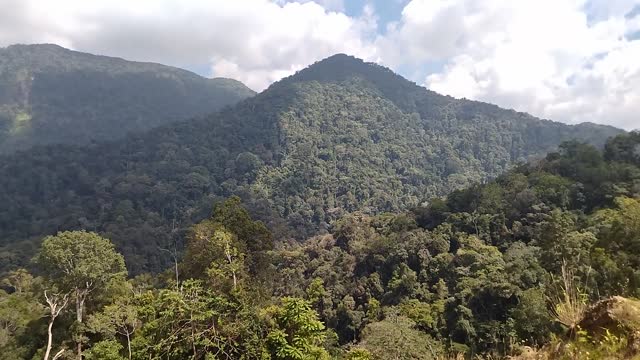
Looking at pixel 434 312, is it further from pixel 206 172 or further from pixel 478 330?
pixel 206 172

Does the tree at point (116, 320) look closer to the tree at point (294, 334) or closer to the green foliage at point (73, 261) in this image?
the green foliage at point (73, 261)

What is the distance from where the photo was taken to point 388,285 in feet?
181

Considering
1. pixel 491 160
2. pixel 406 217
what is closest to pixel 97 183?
pixel 406 217

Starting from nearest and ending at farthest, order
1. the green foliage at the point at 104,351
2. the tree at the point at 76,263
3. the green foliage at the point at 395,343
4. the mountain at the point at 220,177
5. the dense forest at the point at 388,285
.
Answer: the dense forest at the point at 388,285 < the green foliage at the point at 104,351 < the tree at the point at 76,263 < the green foliage at the point at 395,343 < the mountain at the point at 220,177

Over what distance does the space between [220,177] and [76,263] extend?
120 metres

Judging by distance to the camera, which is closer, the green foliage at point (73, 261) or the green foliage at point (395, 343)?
the green foliage at point (73, 261)

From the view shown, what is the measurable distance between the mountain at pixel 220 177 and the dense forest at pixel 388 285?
35.7 m

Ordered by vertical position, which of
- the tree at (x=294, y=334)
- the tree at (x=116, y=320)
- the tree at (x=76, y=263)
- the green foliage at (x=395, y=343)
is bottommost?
the green foliage at (x=395, y=343)

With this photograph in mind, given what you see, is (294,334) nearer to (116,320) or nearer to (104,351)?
(104,351)

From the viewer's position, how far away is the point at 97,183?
5098 inches

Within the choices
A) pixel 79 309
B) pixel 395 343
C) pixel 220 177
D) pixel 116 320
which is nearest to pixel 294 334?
pixel 116 320

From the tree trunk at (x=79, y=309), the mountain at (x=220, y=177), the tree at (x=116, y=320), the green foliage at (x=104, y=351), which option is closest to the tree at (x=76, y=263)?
the tree trunk at (x=79, y=309)

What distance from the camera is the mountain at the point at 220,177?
10650 centimetres

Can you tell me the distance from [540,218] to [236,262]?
44.7 meters
